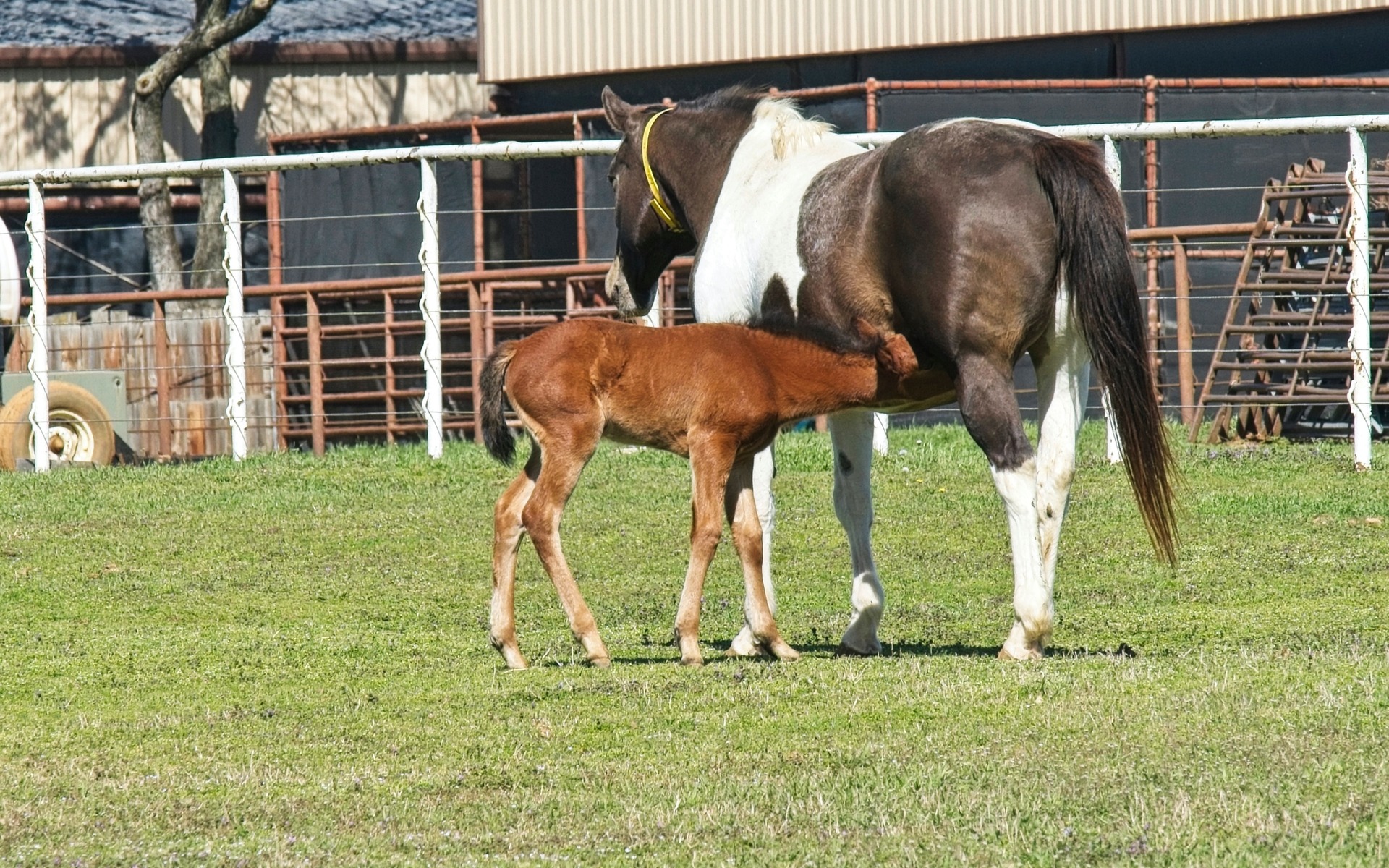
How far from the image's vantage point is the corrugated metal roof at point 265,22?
3022cm

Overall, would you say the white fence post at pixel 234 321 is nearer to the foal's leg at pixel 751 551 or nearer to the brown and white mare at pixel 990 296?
the brown and white mare at pixel 990 296

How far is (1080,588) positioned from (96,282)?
21774 millimetres

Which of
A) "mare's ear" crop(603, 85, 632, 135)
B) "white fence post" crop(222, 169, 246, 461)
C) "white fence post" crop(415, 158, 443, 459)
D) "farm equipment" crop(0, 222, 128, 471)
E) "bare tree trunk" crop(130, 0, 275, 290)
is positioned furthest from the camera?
→ "bare tree trunk" crop(130, 0, 275, 290)

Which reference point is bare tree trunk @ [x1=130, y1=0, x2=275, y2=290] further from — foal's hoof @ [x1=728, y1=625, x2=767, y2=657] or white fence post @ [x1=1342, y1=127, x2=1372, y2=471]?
foal's hoof @ [x1=728, y1=625, x2=767, y2=657]

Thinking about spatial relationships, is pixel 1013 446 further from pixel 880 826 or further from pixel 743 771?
pixel 880 826

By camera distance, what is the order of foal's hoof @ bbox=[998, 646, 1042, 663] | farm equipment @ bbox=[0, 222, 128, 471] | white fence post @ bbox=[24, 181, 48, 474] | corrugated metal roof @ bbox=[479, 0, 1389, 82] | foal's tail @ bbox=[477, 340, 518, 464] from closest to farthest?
foal's hoof @ bbox=[998, 646, 1042, 663]
foal's tail @ bbox=[477, 340, 518, 464]
white fence post @ bbox=[24, 181, 48, 474]
farm equipment @ bbox=[0, 222, 128, 471]
corrugated metal roof @ bbox=[479, 0, 1389, 82]

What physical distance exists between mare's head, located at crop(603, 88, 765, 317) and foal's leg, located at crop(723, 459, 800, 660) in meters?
2.00

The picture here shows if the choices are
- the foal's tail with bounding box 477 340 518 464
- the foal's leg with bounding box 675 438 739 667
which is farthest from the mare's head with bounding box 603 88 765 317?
the foal's leg with bounding box 675 438 739 667

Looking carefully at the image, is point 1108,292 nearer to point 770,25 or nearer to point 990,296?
point 990,296

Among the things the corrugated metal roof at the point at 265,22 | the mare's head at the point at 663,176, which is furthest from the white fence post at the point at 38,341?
the corrugated metal roof at the point at 265,22

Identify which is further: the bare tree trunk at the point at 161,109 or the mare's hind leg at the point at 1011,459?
the bare tree trunk at the point at 161,109

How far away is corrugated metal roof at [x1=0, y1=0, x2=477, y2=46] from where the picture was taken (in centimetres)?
3022

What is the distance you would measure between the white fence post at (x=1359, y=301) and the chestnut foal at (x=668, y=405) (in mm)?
7428

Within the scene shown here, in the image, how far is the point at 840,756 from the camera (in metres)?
5.75
